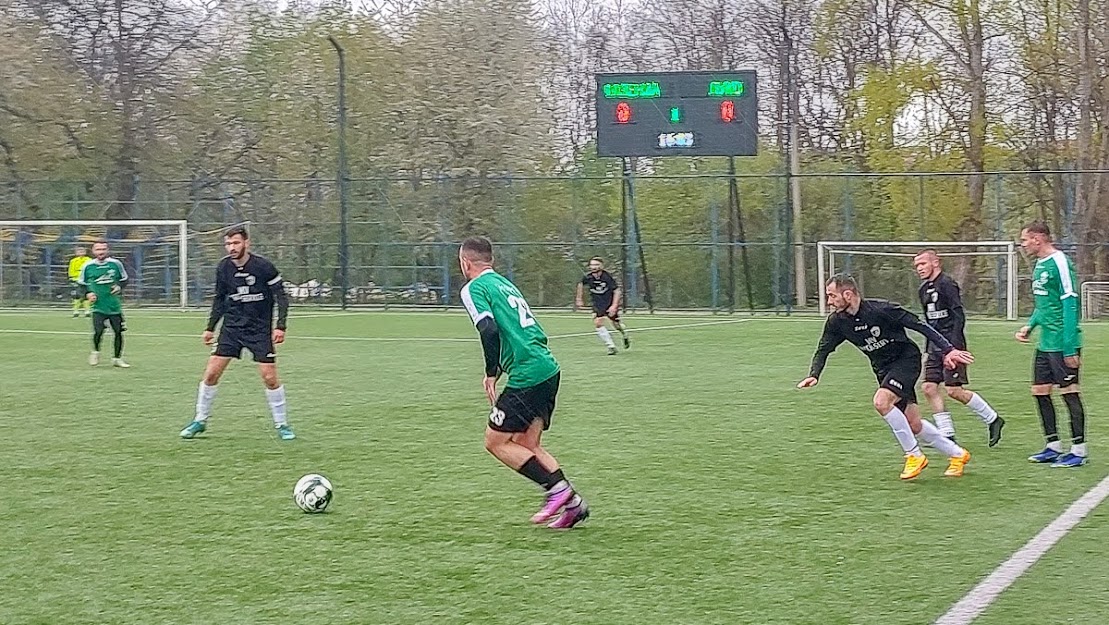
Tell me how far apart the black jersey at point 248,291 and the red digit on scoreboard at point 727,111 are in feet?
69.1

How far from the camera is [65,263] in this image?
128 feet

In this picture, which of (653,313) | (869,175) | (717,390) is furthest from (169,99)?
(717,390)

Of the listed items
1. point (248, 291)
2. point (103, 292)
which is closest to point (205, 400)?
point (248, 291)

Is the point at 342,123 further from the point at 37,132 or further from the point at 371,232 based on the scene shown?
the point at 37,132

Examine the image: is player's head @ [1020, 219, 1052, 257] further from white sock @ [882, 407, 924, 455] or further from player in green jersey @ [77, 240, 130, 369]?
player in green jersey @ [77, 240, 130, 369]

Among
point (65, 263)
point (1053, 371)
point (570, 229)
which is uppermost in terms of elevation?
point (570, 229)

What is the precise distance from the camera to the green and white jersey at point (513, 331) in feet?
25.3

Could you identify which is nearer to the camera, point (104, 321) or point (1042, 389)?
point (1042, 389)

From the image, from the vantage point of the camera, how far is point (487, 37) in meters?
48.5

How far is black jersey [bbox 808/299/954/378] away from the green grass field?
90 cm

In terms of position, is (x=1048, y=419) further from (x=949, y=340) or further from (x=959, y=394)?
(x=949, y=340)

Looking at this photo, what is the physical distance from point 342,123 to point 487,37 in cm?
1176

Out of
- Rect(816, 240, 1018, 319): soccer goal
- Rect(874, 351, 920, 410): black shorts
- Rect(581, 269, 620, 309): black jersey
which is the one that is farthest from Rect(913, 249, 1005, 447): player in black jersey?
Rect(816, 240, 1018, 319): soccer goal

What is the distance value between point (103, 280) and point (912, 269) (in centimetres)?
2213
